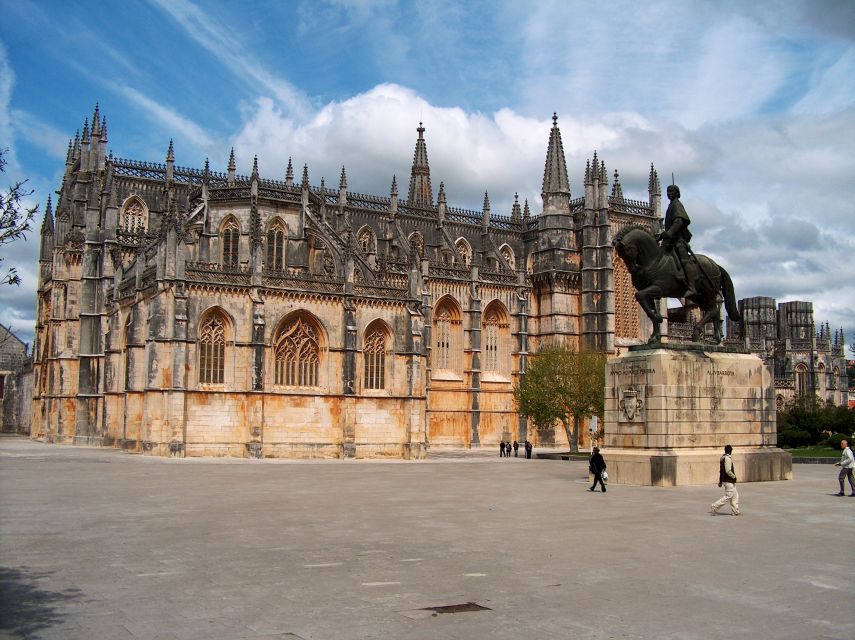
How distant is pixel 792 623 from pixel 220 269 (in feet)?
115

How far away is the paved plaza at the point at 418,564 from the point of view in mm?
8719

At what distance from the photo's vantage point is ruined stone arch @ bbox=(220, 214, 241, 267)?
51.8 metres

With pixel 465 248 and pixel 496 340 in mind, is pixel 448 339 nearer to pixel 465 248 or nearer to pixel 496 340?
pixel 496 340

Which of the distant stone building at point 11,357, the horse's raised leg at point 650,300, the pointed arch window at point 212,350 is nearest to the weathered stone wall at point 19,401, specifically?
the distant stone building at point 11,357

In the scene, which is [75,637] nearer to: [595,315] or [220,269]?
[220,269]

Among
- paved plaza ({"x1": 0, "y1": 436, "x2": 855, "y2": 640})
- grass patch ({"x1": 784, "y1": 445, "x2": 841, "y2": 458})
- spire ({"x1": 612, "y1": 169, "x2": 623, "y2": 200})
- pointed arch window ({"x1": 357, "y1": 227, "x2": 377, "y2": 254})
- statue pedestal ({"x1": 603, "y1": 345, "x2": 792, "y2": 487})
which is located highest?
spire ({"x1": 612, "y1": 169, "x2": 623, "y2": 200})

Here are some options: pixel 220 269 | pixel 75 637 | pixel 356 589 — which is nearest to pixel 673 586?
pixel 356 589

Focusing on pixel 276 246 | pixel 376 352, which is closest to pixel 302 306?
pixel 376 352

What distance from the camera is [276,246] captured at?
175 feet

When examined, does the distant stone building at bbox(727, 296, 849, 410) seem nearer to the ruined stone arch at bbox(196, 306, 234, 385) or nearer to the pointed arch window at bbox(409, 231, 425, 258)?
the pointed arch window at bbox(409, 231, 425, 258)

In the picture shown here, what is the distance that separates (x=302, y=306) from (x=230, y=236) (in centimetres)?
1232

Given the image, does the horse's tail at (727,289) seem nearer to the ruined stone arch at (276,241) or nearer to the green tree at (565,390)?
the green tree at (565,390)

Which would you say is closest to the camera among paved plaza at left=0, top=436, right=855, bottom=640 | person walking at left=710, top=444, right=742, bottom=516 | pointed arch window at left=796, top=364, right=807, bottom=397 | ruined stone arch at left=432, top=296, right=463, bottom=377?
paved plaza at left=0, top=436, right=855, bottom=640

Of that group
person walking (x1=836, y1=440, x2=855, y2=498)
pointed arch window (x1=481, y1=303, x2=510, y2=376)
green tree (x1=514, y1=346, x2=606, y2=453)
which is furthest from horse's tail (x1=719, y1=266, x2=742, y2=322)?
pointed arch window (x1=481, y1=303, x2=510, y2=376)
